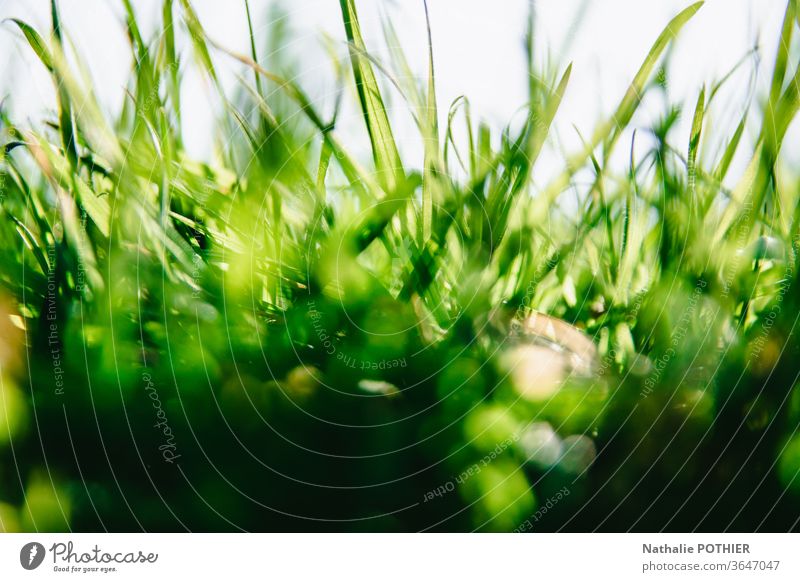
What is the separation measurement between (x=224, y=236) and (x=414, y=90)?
0.39 ft

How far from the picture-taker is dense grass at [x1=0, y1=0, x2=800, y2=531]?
26cm
